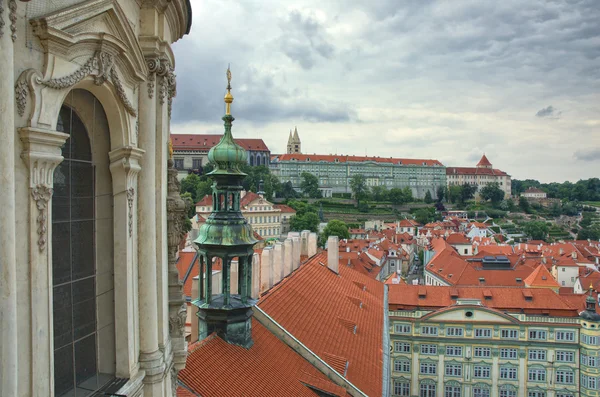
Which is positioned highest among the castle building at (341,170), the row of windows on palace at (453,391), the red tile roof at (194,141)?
the red tile roof at (194,141)

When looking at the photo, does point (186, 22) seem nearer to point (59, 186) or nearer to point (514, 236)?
point (59, 186)

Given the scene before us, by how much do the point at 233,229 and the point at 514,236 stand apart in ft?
433

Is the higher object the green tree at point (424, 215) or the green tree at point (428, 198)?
the green tree at point (428, 198)

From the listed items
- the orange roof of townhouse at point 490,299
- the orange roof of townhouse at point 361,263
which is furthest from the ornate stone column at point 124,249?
the orange roof of townhouse at point 361,263

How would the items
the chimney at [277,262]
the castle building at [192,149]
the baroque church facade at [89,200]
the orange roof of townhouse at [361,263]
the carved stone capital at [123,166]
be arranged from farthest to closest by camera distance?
the castle building at [192,149], the orange roof of townhouse at [361,263], the chimney at [277,262], the carved stone capital at [123,166], the baroque church facade at [89,200]

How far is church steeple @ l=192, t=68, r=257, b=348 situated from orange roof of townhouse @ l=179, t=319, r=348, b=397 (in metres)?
0.44

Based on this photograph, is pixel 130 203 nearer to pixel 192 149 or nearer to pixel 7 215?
pixel 7 215

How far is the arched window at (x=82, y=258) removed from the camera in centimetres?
524

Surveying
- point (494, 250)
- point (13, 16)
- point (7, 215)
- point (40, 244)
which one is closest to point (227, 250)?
point (40, 244)

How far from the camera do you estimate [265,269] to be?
58.5 feet

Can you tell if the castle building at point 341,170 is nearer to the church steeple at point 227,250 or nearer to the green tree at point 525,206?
the green tree at point 525,206

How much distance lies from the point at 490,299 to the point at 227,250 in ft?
103

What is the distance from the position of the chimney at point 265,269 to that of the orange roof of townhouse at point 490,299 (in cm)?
2253

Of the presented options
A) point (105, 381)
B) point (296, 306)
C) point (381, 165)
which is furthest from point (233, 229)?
point (381, 165)
